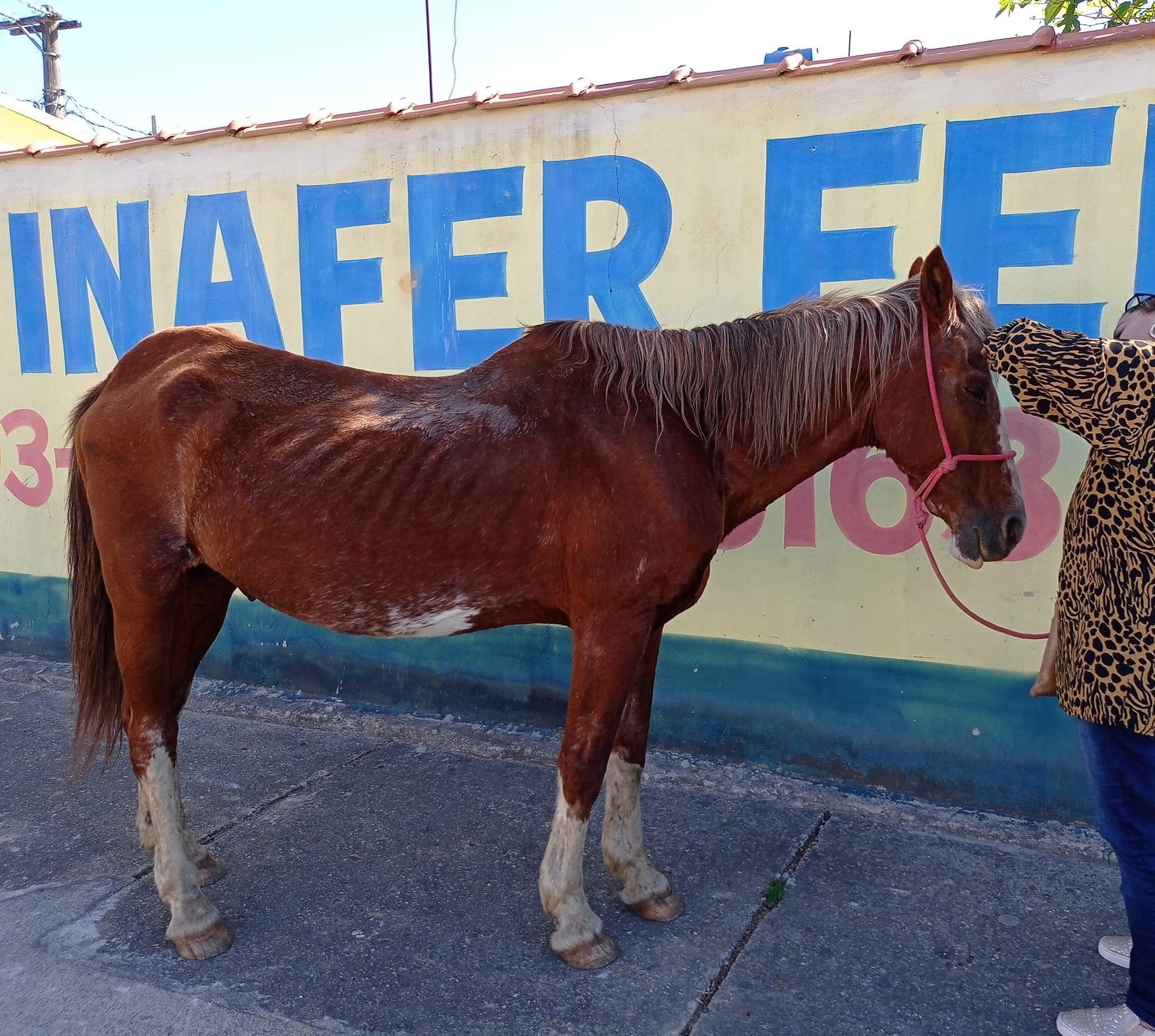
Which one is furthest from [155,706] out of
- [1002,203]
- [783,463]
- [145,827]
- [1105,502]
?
[1002,203]

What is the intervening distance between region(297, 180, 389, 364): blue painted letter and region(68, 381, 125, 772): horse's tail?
1.54 meters

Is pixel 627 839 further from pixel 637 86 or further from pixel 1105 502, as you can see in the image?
pixel 637 86

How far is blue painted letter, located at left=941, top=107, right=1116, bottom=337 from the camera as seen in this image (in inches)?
121

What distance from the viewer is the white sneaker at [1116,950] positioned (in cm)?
242

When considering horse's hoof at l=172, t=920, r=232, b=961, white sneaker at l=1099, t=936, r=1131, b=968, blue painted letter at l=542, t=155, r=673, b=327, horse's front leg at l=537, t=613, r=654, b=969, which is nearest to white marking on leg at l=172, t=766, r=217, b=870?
horse's hoof at l=172, t=920, r=232, b=961

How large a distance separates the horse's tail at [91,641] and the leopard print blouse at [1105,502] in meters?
2.92

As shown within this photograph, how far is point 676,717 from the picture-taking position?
12.6 feet

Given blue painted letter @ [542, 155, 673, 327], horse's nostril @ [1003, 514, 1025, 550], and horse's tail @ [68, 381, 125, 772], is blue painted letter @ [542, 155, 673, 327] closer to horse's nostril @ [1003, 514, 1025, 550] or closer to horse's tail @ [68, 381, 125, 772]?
horse's nostril @ [1003, 514, 1025, 550]

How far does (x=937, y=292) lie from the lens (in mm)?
2336

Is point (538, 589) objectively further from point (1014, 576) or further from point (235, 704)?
point (235, 704)

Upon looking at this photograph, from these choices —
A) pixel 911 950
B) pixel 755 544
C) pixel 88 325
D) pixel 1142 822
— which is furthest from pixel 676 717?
pixel 88 325

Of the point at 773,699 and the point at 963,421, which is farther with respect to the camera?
the point at 773,699

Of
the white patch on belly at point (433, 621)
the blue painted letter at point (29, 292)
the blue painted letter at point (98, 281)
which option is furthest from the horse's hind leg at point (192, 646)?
the blue painted letter at point (29, 292)

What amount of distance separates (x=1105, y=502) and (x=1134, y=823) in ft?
2.46
